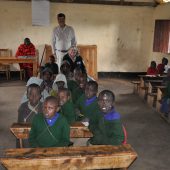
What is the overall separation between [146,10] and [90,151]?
762 cm

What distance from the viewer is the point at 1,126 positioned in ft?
14.5

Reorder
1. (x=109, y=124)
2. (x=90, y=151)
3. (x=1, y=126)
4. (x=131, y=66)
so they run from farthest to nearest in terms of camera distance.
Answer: (x=131, y=66)
(x=1, y=126)
(x=109, y=124)
(x=90, y=151)

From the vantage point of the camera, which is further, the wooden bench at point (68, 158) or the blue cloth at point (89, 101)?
the blue cloth at point (89, 101)

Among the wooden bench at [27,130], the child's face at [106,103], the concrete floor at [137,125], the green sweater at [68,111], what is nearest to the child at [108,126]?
the child's face at [106,103]

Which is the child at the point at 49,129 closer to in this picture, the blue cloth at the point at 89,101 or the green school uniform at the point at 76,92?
the blue cloth at the point at 89,101

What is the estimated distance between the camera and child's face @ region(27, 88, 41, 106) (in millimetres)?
2980

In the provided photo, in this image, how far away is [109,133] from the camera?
7.99 feet

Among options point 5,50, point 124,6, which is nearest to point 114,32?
point 124,6

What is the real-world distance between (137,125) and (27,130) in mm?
2526

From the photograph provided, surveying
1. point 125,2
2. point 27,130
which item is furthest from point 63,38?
point 27,130

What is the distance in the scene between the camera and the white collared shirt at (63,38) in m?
6.12

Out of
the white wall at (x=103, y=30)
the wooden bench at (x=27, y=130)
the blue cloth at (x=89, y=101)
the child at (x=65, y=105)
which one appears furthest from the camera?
the white wall at (x=103, y=30)

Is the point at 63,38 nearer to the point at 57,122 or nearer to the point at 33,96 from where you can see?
the point at 33,96

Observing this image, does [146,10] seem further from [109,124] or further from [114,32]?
[109,124]
